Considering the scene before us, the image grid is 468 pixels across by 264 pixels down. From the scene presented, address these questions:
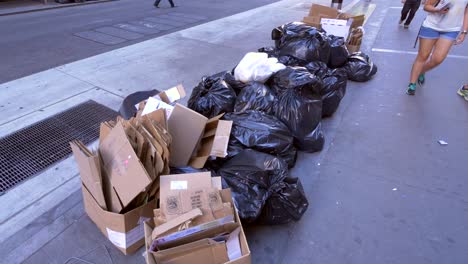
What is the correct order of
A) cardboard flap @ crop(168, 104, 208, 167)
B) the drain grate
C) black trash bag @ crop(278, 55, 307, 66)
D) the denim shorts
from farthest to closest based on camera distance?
black trash bag @ crop(278, 55, 307, 66)
the denim shorts
the drain grate
cardboard flap @ crop(168, 104, 208, 167)

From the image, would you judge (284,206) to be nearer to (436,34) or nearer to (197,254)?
(197,254)

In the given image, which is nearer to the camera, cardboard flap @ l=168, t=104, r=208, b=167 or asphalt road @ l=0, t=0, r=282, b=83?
cardboard flap @ l=168, t=104, r=208, b=167

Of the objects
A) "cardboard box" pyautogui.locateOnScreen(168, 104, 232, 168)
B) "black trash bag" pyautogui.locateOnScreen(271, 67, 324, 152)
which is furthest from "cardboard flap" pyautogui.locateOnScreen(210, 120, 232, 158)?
"black trash bag" pyautogui.locateOnScreen(271, 67, 324, 152)

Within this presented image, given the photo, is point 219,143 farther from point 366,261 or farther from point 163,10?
point 163,10

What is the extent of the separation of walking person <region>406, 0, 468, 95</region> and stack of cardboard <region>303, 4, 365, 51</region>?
1.25m

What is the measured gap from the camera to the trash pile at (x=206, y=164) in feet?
4.78

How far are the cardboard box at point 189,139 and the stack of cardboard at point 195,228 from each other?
448 mm

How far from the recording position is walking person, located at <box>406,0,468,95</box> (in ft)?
10.5

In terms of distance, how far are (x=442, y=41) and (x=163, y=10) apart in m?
7.41

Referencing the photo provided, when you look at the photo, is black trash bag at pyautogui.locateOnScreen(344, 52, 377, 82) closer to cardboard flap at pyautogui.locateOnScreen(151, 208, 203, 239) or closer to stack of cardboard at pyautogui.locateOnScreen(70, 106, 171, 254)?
stack of cardboard at pyautogui.locateOnScreen(70, 106, 171, 254)

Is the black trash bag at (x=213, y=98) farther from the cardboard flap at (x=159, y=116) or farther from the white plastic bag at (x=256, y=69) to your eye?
the cardboard flap at (x=159, y=116)

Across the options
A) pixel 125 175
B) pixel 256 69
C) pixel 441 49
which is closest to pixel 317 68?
pixel 256 69

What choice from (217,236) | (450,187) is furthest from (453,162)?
(217,236)

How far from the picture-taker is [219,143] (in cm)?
211
